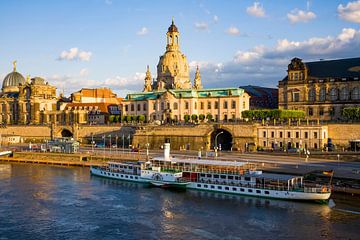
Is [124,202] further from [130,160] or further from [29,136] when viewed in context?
[29,136]

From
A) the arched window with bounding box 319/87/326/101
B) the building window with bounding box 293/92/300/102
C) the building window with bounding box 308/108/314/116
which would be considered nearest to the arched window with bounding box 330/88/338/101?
the arched window with bounding box 319/87/326/101

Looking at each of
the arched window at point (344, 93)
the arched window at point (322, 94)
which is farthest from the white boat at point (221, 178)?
the arched window at point (322, 94)

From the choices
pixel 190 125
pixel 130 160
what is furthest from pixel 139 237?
pixel 190 125

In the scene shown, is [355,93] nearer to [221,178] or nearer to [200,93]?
[200,93]

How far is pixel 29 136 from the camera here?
361 ft

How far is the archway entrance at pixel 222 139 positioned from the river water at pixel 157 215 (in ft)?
97.7

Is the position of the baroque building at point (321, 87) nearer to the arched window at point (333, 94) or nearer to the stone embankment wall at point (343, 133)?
the arched window at point (333, 94)

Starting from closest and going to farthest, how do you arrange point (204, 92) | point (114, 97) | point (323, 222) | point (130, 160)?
point (323, 222), point (130, 160), point (204, 92), point (114, 97)

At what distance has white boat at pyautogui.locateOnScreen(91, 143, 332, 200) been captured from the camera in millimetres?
44344

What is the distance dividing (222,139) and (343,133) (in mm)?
21089

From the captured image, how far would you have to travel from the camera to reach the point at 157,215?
39.1 m

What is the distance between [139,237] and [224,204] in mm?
12157

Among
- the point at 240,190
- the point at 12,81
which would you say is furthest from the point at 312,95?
the point at 12,81

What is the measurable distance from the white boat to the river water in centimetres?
110
